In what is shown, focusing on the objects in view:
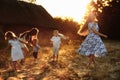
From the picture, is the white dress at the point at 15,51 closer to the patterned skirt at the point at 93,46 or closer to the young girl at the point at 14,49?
the young girl at the point at 14,49

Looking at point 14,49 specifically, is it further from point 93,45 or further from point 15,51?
point 93,45

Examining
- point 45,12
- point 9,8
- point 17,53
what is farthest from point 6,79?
point 45,12

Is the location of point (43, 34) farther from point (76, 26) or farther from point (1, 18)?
point (76, 26)

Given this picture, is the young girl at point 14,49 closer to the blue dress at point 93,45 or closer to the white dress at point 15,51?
the white dress at point 15,51

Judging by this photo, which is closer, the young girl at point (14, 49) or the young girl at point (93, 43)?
the young girl at point (93, 43)

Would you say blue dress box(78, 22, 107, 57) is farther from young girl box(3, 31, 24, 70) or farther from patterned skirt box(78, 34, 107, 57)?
young girl box(3, 31, 24, 70)

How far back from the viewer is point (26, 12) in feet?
132

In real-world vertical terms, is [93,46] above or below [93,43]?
below

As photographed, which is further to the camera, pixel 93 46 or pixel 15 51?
pixel 15 51

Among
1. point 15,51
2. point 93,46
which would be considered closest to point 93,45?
point 93,46

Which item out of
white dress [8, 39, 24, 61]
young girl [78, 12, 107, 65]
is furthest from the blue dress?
white dress [8, 39, 24, 61]

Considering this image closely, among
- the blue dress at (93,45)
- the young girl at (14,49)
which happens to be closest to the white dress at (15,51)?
the young girl at (14,49)

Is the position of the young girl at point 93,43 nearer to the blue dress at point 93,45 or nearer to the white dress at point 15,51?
the blue dress at point 93,45

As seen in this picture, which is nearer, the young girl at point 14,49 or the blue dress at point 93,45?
the blue dress at point 93,45
